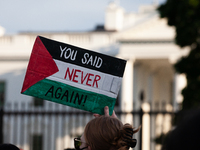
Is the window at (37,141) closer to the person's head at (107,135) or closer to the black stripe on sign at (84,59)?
the black stripe on sign at (84,59)

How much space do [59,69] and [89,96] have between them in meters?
0.25

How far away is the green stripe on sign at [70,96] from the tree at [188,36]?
701cm

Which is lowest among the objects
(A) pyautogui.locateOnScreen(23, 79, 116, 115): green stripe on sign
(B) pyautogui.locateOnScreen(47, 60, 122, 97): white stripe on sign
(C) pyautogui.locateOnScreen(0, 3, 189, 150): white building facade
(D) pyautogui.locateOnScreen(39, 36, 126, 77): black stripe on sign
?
(A) pyautogui.locateOnScreen(23, 79, 116, 115): green stripe on sign

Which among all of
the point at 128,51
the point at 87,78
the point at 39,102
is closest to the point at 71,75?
the point at 87,78

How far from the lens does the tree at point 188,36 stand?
9133 millimetres

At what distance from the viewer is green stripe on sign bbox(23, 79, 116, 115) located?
7.73 feet

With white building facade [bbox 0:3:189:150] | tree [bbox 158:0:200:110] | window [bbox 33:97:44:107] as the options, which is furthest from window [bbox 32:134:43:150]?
tree [bbox 158:0:200:110]

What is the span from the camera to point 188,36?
9203 mm

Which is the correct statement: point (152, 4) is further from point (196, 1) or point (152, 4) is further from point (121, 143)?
point (121, 143)

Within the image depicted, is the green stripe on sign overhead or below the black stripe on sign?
below

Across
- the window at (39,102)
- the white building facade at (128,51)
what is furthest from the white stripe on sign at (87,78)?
the window at (39,102)

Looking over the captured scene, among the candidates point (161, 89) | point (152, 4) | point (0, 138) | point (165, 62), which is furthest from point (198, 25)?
point (161, 89)

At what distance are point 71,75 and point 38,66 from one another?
205 millimetres

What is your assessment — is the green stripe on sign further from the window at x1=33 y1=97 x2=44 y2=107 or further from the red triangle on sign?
the window at x1=33 y1=97 x2=44 y2=107
